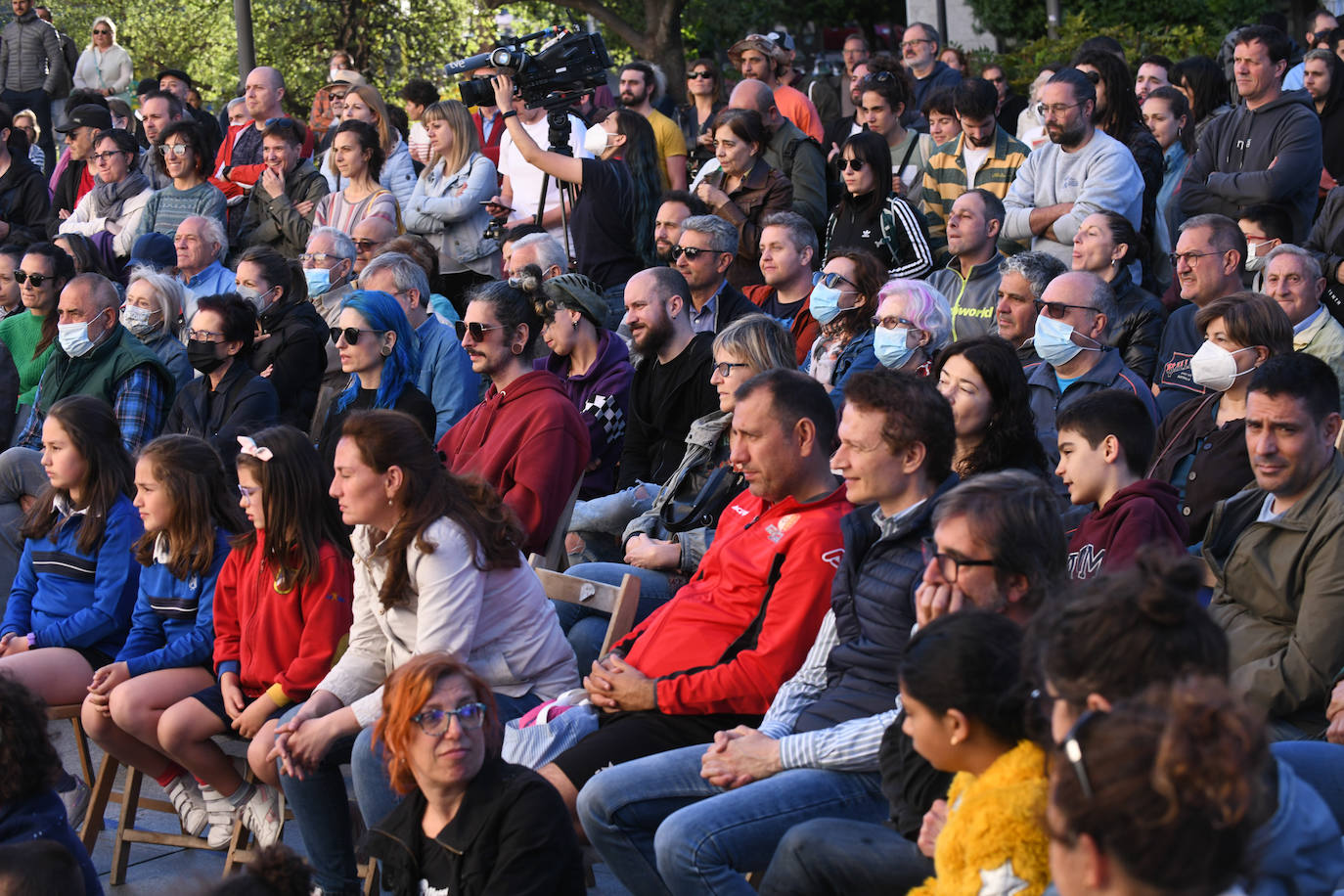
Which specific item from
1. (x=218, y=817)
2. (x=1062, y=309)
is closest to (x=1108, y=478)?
(x=1062, y=309)

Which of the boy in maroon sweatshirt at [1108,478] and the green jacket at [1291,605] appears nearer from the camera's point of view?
the green jacket at [1291,605]

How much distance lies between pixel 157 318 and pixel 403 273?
149cm

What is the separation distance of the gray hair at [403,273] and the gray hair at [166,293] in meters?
1.19

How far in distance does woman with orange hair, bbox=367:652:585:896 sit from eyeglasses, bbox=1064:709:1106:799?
1544mm

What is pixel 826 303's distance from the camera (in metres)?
6.28

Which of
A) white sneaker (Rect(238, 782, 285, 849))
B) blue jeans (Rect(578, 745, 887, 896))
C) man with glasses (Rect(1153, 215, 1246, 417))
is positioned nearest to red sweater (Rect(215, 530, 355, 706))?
white sneaker (Rect(238, 782, 285, 849))

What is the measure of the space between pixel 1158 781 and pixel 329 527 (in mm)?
3437

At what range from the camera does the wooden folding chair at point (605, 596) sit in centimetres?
472

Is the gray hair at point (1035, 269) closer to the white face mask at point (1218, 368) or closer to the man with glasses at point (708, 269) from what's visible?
the white face mask at point (1218, 368)

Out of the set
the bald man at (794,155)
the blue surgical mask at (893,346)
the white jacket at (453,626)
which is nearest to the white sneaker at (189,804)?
the white jacket at (453,626)

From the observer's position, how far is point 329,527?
193 inches

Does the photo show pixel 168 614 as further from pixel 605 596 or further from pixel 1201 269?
pixel 1201 269

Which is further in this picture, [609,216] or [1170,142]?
[1170,142]

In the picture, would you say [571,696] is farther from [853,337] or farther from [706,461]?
[853,337]
